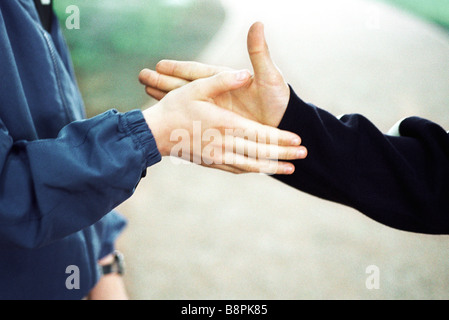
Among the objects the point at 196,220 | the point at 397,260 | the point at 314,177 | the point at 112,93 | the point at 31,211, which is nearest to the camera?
the point at 31,211

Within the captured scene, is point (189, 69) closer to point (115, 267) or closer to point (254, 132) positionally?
point (254, 132)

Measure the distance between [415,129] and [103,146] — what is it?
528 mm

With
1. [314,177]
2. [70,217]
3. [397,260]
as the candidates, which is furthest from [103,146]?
[397,260]

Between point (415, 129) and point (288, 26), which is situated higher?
point (288, 26)

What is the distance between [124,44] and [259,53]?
1.33 metres

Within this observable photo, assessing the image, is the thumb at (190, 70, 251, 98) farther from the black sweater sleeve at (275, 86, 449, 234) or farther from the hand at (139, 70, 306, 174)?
the black sweater sleeve at (275, 86, 449, 234)

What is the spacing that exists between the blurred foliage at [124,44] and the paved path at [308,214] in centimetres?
42

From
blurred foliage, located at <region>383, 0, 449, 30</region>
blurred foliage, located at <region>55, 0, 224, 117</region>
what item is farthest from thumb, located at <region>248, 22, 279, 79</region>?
blurred foliage, located at <region>55, 0, 224, 117</region>

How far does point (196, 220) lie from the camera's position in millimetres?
1408

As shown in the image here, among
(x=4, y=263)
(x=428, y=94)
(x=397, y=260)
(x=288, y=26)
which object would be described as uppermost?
(x=288, y=26)

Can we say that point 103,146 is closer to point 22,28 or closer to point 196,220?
point 22,28

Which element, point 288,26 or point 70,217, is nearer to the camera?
point 70,217

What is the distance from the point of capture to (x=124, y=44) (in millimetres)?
1696

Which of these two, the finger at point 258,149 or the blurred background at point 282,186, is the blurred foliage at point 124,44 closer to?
the blurred background at point 282,186
